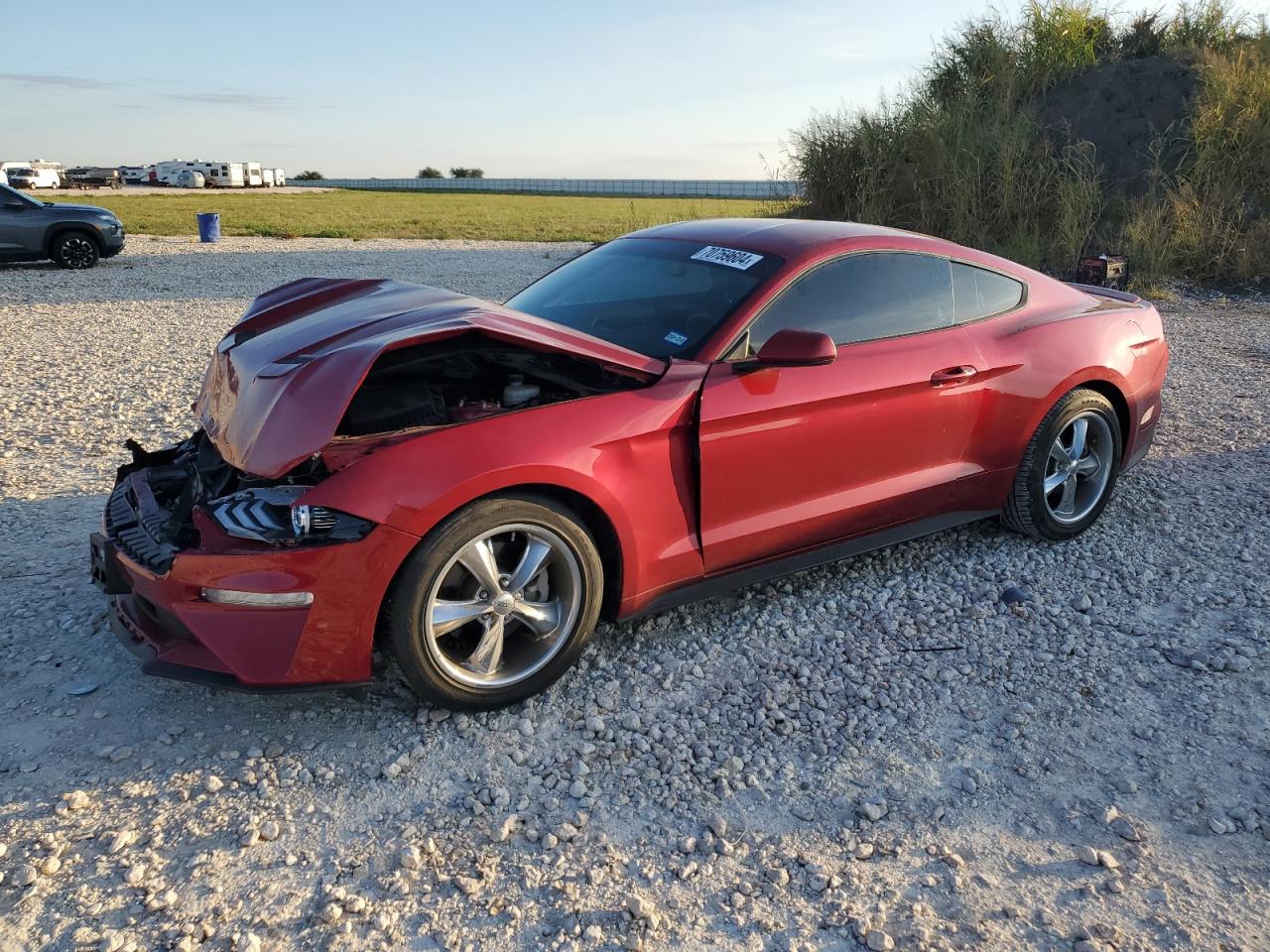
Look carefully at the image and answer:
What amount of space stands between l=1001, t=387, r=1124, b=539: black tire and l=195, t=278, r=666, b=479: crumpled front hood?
2.14 meters

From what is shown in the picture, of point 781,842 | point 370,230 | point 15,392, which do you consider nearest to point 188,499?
point 781,842

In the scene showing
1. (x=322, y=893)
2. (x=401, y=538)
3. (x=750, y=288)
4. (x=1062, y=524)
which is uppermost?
(x=750, y=288)

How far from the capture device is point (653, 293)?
4.02m

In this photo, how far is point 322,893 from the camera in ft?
8.10

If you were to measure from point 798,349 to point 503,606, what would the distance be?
1.38m

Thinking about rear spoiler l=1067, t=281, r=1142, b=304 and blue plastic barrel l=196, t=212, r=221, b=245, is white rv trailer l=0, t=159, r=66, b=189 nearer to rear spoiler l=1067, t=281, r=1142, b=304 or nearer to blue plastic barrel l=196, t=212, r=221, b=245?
blue plastic barrel l=196, t=212, r=221, b=245

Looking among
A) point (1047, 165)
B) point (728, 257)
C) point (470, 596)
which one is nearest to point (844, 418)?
point (728, 257)

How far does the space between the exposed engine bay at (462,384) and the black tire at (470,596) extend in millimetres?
356

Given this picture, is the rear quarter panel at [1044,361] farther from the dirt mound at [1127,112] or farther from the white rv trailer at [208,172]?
the white rv trailer at [208,172]

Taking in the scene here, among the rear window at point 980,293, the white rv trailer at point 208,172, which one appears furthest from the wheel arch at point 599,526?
the white rv trailer at point 208,172

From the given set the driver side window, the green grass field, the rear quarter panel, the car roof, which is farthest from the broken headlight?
the green grass field

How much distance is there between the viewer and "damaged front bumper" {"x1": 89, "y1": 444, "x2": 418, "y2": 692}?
2.83 metres

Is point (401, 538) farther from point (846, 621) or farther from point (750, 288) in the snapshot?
point (846, 621)

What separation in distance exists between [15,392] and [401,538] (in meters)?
5.98
